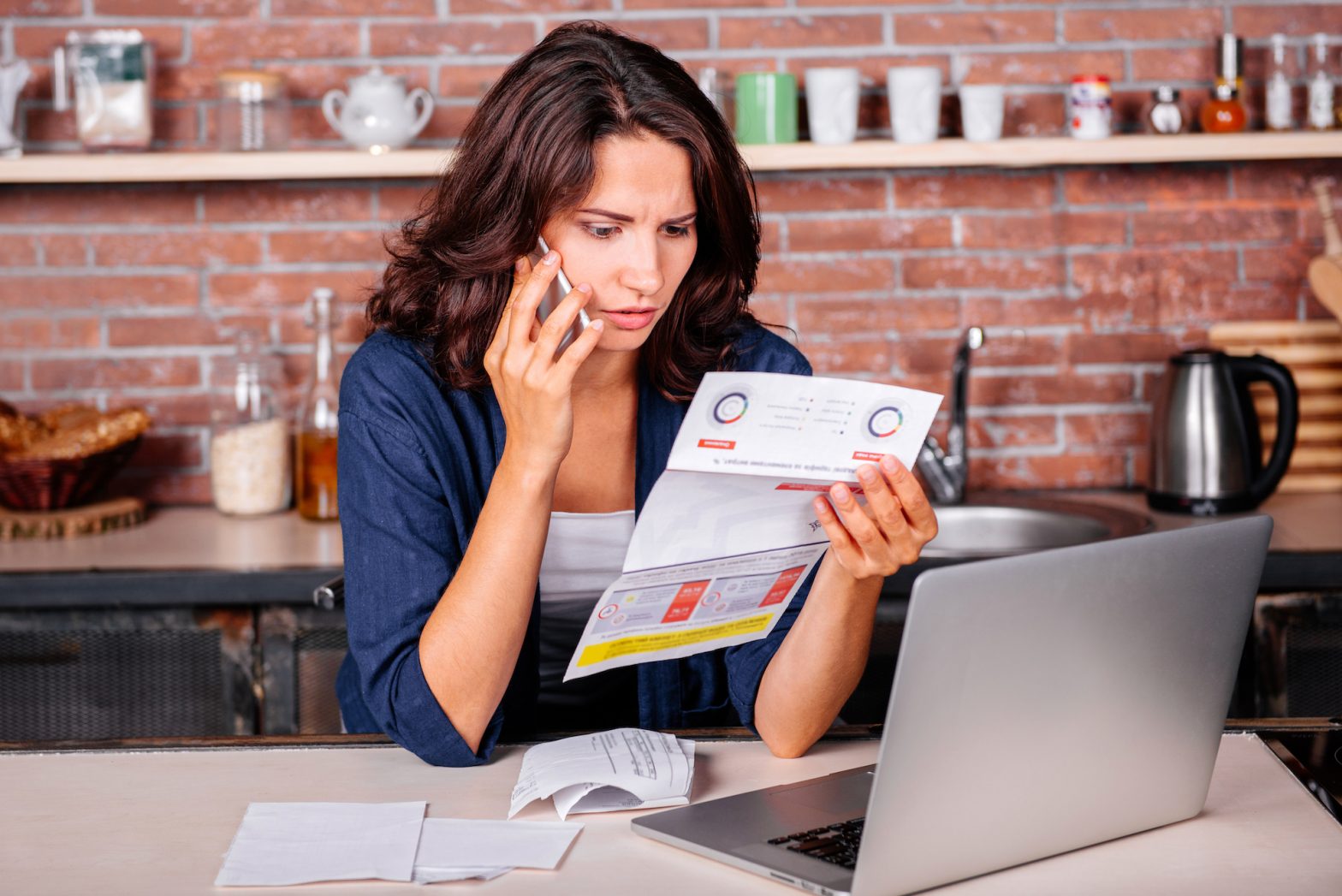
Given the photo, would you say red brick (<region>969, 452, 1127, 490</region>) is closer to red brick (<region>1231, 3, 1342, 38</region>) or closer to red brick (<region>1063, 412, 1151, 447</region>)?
red brick (<region>1063, 412, 1151, 447</region>)

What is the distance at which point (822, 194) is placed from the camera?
2434 mm

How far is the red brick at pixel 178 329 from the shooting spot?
8.06ft

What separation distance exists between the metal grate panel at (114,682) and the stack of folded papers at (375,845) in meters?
0.99

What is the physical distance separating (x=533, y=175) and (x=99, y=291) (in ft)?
4.62

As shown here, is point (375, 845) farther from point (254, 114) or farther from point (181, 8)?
point (181, 8)

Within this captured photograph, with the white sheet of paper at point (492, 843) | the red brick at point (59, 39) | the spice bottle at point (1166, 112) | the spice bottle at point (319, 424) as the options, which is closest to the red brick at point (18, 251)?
the red brick at point (59, 39)

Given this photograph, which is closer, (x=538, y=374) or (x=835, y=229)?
(x=538, y=374)

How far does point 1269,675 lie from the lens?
76.5 inches

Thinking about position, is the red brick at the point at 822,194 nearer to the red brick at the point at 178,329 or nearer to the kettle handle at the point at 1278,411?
the kettle handle at the point at 1278,411

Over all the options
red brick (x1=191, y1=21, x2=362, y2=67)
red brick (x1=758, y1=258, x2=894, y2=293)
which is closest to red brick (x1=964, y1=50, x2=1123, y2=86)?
red brick (x1=758, y1=258, x2=894, y2=293)

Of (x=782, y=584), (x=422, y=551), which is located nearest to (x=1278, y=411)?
(x=782, y=584)

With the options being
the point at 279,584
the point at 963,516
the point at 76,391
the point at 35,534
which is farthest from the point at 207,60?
the point at 963,516

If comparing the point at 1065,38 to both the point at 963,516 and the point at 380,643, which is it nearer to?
the point at 963,516

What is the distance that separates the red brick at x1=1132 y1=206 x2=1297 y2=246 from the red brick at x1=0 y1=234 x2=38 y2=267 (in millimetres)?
1948
